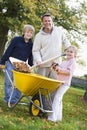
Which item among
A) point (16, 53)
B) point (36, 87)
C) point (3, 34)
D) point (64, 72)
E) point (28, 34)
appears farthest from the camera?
point (3, 34)

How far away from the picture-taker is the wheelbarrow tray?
7.67 meters

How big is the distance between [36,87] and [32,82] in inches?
8.7

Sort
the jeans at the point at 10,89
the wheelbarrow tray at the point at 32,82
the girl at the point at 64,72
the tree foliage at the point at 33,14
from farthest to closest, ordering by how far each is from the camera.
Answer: the tree foliage at the point at 33,14
the jeans at the point at 10,89
the girl at the point at 64,72
the wheelbarrow tray at the point at 32,82

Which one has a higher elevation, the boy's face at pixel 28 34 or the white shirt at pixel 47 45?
the boy's face at pixel 28 34

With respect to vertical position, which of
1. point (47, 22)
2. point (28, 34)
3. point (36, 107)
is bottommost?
point (36, 107)

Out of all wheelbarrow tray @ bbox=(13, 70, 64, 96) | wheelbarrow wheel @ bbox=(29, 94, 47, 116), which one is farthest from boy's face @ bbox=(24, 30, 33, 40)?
wheelbarrow wheel @ bbox=(29, 94, 47, 116)

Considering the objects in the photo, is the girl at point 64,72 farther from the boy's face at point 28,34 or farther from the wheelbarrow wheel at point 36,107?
the boy's face at point 28,34

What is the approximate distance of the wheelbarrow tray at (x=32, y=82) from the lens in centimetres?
767

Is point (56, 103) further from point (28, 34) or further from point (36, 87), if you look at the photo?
point (28, 34)

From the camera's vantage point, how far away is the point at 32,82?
25.4 feet

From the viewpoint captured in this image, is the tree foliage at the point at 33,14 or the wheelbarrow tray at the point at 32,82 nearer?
the wheelbarrow tray at the point at 32,82

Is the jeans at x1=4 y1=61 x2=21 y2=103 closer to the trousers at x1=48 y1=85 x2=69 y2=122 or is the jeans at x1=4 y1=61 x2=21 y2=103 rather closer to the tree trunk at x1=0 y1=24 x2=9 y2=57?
the trousers at x1=48 y1=85 x2=69 y2=122

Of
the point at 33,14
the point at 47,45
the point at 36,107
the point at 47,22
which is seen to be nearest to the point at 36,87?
the point at 36,107

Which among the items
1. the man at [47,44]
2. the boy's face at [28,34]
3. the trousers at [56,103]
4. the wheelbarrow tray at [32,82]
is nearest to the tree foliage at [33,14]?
the boy's face at [28,34]
